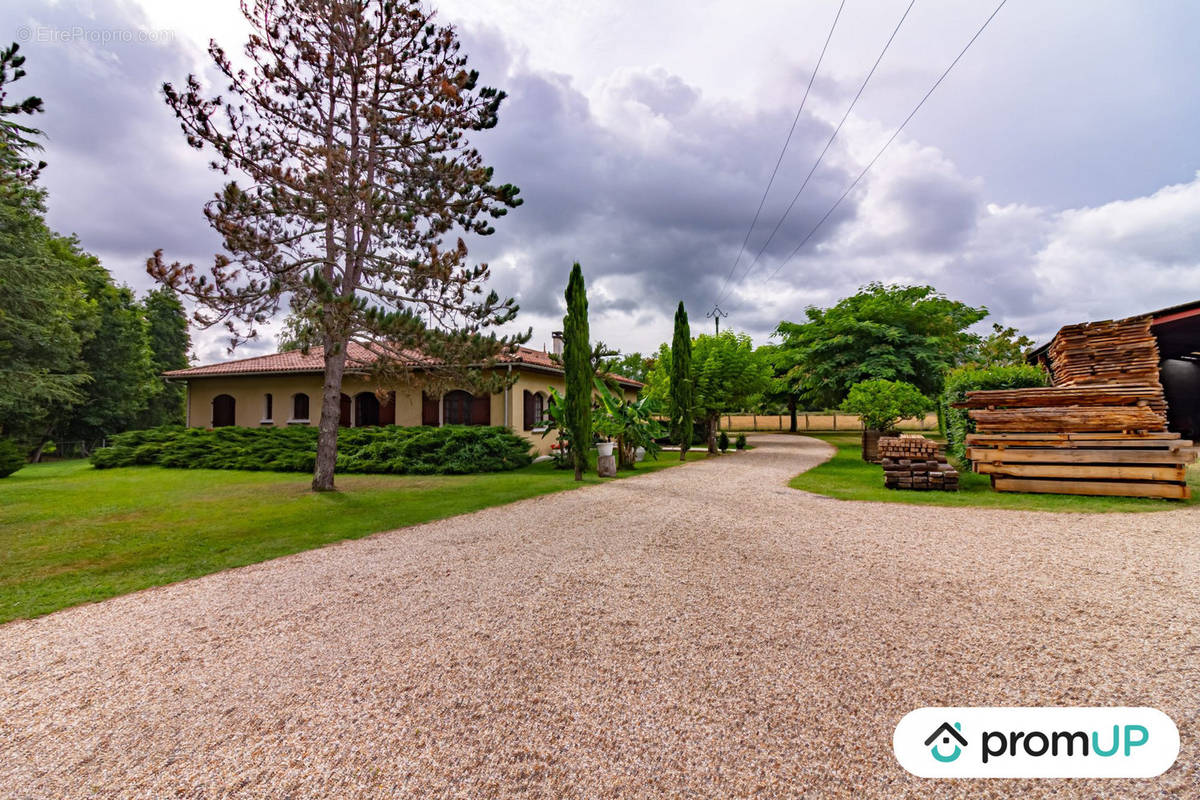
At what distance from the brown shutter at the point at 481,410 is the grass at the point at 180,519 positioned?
3391 mm

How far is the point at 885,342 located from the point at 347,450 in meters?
21.2

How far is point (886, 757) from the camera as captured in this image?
199cm

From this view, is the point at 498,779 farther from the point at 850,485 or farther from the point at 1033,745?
the point at 850,485

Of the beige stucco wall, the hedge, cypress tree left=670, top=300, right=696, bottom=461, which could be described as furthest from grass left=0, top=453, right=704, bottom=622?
cypress tree left=670, top=300, right=696, bottom=461

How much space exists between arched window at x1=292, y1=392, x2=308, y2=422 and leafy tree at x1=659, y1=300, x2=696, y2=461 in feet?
44.0

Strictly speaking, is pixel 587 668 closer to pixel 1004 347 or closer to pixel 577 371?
pixel 577 371

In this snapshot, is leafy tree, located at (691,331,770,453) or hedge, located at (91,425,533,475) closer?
hedge, located at (91,425,533,475)

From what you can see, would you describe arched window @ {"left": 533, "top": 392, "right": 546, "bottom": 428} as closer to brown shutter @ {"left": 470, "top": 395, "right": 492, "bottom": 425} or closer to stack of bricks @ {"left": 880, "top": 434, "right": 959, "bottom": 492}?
brown shutter @ {"left": 470, "top": 395, "right": 492, "bottom": 425}

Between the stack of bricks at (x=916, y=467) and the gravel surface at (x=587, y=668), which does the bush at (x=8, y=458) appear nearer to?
the gravel surface at (x=587, y=668)

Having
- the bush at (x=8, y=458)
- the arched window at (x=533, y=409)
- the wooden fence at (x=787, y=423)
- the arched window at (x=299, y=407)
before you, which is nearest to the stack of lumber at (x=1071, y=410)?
the arched window at (x=533, y=409)

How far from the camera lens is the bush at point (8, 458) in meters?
13.2

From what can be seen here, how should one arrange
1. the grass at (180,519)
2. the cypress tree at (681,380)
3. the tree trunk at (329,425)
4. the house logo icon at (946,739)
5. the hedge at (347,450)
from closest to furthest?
the house logo icon at (946,739)
the grass at (180,519)
the tree trunk at (329,425)
the hedge at (347,450)
the cypress tree at (681,380)

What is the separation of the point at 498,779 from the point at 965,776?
182 centimetres

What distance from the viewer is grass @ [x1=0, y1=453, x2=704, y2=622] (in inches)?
179
